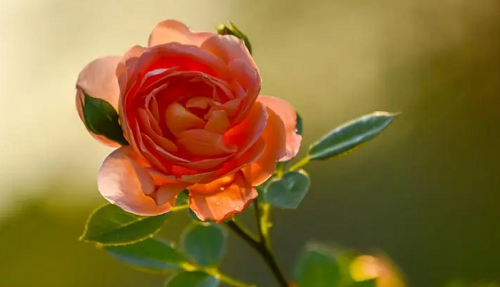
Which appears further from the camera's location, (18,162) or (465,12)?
(465,12)

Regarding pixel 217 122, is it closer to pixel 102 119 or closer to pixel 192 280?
pixel 102 119

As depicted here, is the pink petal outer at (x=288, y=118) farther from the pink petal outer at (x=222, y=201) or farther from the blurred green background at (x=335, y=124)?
the blurred green background at (x=335, y=124)

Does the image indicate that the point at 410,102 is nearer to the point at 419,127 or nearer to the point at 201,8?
the point at 419,127

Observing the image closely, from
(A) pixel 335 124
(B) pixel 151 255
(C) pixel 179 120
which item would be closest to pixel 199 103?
(C) pixel 179 120

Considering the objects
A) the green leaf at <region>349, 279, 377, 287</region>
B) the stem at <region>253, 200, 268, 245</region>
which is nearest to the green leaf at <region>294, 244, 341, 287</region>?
the green leaf at <region>349, 279, 377, 287</region>

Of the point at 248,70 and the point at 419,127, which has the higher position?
the point at 248,70

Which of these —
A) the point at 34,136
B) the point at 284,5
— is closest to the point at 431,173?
the point at 284,5
